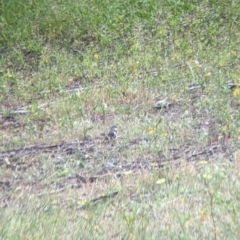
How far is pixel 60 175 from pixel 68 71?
138 inches

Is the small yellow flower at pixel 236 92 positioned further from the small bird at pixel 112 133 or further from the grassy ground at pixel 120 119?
the small bird at pixel 112 133

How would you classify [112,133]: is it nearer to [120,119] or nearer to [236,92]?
[120,119]

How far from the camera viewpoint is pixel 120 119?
22.0ft

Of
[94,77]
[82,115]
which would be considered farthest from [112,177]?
[94,77]

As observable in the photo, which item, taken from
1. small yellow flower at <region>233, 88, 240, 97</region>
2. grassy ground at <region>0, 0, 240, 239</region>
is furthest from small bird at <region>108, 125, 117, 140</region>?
small yellow flower at <region>233, 88, 240, 97</region>

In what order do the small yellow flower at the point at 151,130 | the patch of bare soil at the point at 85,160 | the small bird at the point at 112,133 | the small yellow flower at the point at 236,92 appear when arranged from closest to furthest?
the patch of bare soil at the point at 85,160
the small yellow flower at the point at 151,130
the small bird at the point at 112,133
the small yellow flower at the point at 236,92

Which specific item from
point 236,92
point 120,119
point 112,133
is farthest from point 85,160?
point 236,92

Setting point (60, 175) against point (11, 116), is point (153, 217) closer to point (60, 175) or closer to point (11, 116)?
point (60, 175)

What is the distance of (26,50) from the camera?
9.55 meters

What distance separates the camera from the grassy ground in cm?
413

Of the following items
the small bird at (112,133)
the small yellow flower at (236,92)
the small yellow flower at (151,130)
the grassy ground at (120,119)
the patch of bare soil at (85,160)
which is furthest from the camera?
the small yellow flower at (236,92)

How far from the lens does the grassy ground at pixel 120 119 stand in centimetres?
413

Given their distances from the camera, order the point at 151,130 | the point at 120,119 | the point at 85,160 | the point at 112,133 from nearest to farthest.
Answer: the point at 85,160, the point at 151,130, the point at 112,133, the point at 120,119

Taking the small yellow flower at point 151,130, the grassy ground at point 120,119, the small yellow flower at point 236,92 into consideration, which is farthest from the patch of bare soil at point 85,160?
the small yellow flower at point 236,92
